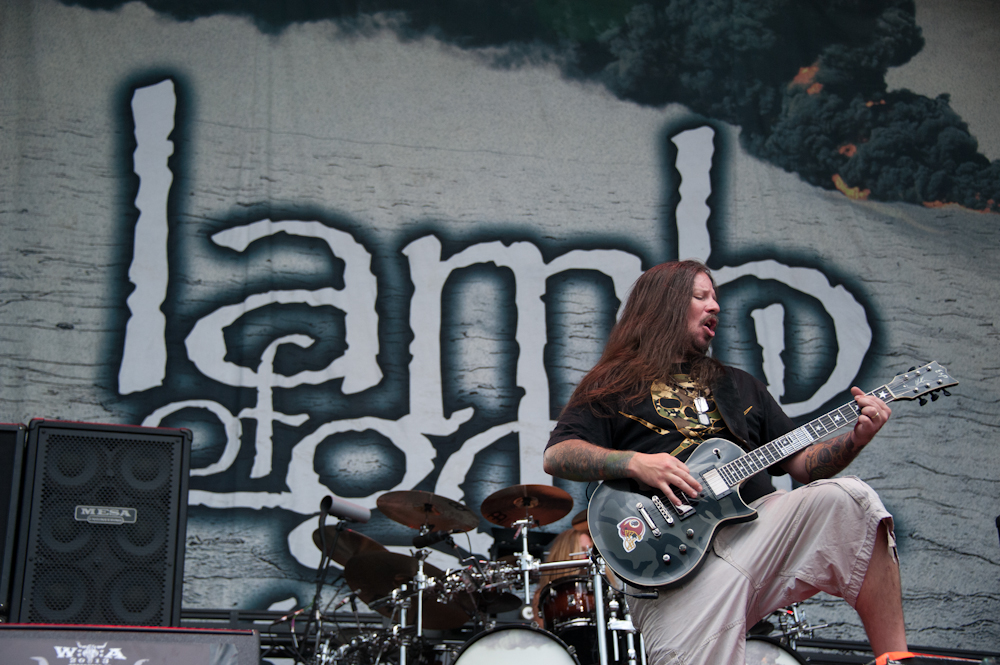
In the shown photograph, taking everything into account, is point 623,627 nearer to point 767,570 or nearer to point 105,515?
point 767,570

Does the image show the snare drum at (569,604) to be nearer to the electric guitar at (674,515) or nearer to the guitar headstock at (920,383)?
the electric guitar at (674,515)

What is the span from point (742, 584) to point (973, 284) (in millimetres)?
4025

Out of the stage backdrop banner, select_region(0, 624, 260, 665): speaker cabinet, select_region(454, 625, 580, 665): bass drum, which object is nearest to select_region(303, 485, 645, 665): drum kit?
select_region(454, 625, 580, 665): bass drum

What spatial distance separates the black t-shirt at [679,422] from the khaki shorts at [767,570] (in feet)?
0.95

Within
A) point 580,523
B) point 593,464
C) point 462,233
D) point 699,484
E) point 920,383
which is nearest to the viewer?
point 699,484

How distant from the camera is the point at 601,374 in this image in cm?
271

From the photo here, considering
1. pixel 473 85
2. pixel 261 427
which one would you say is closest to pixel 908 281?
pixel 473 85

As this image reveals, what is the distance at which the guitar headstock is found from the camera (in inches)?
103

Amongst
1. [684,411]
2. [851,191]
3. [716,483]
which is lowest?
[716,483]

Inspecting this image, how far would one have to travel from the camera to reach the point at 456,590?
3861 millimetres

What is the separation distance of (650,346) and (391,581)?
1.96 m

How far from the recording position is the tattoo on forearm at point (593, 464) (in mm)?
2322

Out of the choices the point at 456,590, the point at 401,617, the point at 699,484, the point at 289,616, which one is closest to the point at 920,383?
the point at 699,484

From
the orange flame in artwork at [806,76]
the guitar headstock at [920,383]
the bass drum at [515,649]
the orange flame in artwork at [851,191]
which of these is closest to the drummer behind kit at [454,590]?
the bass drum at [515,649]
